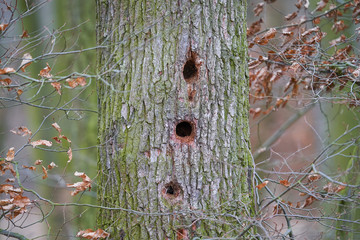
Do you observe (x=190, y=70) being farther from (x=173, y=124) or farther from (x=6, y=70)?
(x=6, y=70)

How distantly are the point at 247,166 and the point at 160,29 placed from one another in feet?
4.88

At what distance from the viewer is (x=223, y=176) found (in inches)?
160

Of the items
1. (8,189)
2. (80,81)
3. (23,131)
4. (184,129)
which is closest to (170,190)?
(184,129)

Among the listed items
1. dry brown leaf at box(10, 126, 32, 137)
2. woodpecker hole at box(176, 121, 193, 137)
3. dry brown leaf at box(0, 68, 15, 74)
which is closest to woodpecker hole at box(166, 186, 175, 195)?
woodpecker hole at box(176, 121, 193, 137)

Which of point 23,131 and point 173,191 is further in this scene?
point 23,131

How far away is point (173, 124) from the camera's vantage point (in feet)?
13.0

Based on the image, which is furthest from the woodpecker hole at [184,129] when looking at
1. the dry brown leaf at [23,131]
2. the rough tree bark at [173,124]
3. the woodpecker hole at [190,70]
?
the dry brown leaf at [23,131]

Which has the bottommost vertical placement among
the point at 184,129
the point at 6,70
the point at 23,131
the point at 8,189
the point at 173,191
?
the point at 173,191

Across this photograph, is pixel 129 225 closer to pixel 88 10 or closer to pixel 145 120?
pixel 145 120

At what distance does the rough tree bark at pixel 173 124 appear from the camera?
3.94 m

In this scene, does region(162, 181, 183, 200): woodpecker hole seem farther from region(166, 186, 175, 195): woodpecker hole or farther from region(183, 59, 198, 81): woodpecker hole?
region(183, 59, 198, 81): woodpecker hole

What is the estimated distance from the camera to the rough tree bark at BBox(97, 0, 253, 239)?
Answer: 3.94 metres

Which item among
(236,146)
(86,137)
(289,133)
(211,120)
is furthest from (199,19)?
(289,133)

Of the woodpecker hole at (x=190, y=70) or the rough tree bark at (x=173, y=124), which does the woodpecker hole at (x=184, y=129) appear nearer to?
the rough tree bark at (x=173, y=124)
